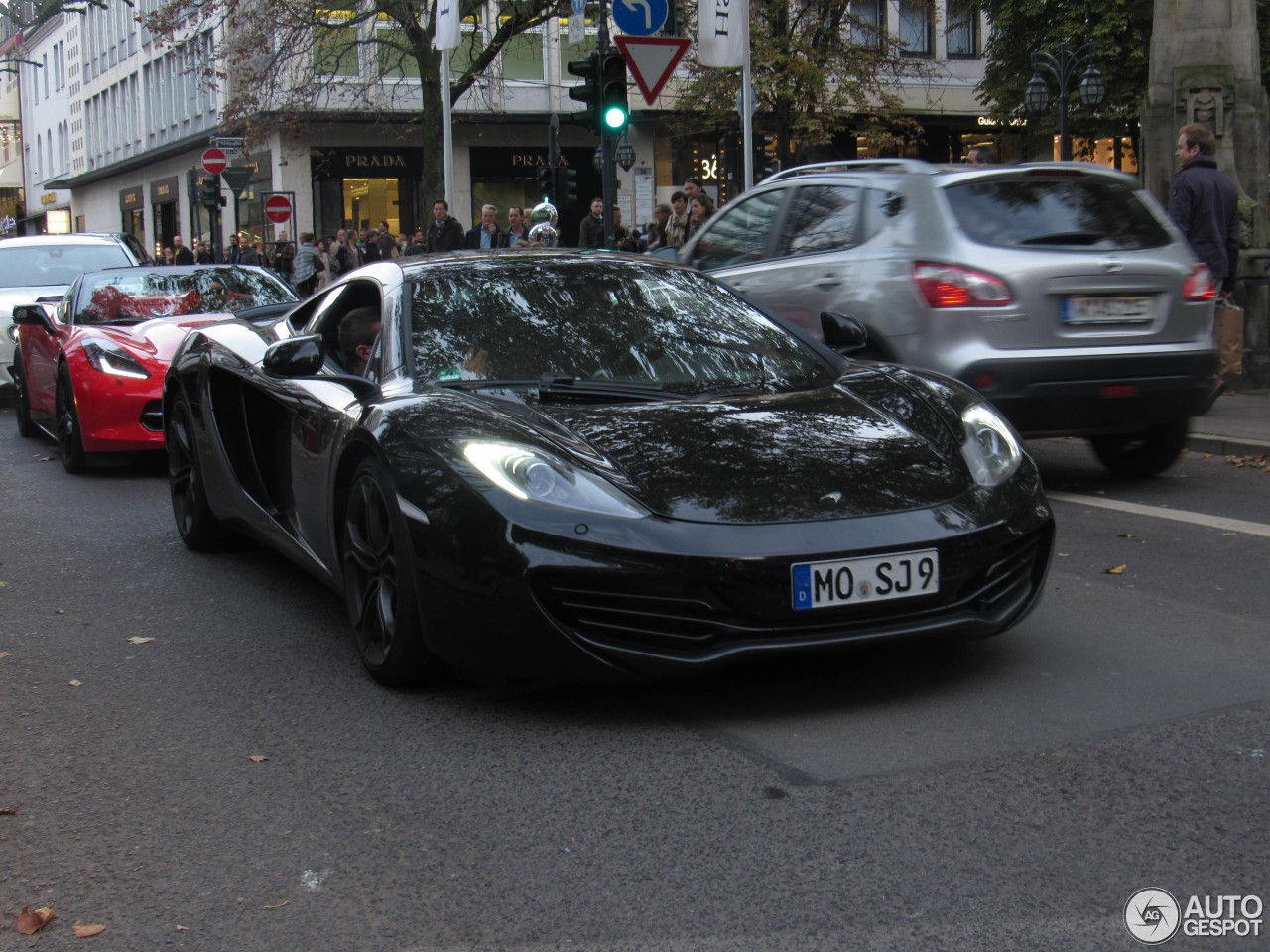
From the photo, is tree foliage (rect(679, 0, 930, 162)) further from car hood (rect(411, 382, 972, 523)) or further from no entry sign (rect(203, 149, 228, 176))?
car hood (rect(411, 382, 972, 523))

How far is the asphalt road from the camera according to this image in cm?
285

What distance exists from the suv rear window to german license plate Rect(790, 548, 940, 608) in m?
3.79

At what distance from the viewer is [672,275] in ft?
17.9

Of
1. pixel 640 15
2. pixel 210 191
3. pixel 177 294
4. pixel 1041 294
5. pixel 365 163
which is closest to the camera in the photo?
pixel 1041 294

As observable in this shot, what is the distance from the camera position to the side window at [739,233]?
351 inches

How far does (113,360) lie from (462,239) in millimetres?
12316

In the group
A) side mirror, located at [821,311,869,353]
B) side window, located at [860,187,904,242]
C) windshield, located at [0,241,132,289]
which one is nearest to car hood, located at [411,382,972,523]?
side mirror, located at [821,311,869,353]

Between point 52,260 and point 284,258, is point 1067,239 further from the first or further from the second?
point 284,258

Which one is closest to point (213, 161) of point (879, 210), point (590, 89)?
point (590, 89)

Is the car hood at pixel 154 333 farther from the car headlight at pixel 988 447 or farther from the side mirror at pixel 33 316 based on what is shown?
the car headlight at pixel 988 447

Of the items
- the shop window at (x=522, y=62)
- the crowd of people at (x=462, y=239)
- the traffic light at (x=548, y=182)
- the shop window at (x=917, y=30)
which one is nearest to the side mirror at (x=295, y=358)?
the crowd of people at (x=462, y=239)

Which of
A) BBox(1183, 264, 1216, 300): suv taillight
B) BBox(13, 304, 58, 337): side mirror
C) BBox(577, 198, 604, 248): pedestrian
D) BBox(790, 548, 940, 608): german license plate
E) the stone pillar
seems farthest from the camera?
BBox(577, 198, 604, 248): pedestrian

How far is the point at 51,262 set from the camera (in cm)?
1507

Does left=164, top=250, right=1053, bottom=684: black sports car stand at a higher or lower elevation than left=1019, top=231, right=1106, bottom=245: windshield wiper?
lower
